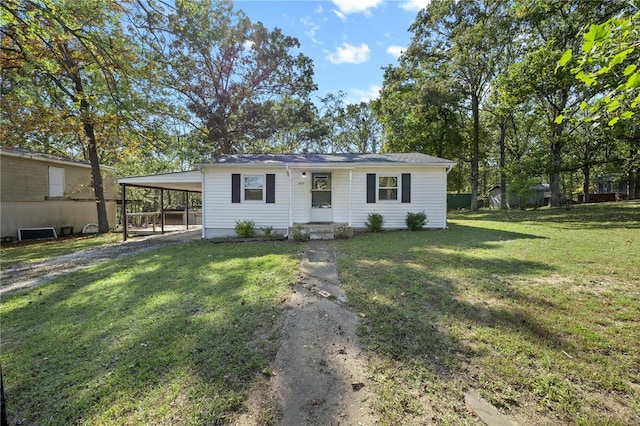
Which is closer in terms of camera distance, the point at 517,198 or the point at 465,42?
the point at 465,42

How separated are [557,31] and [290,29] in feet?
45.8

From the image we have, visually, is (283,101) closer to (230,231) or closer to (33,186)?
(230,231)

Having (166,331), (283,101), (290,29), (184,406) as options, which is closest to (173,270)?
(166,331)

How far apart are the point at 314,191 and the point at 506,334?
8821mm

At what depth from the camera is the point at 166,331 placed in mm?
3141

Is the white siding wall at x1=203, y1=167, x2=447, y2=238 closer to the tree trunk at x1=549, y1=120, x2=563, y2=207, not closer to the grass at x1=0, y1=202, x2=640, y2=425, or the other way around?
the grass at x1=0, y1=202, x2=640, y2=425

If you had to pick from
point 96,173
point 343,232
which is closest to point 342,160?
point 343,232

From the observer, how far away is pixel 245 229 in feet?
34.2

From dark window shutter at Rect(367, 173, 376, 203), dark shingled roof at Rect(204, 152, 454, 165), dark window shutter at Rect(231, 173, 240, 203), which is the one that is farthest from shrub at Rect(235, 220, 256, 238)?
dark window shutter at Rect(367, 173, 376, 203)

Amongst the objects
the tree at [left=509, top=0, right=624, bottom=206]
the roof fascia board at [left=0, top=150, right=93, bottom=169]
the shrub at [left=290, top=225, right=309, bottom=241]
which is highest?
the tree at [left=509, top=0, right=624, bottom=206]

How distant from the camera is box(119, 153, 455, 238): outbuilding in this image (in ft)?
35.4

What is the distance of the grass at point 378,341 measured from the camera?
6.67ft

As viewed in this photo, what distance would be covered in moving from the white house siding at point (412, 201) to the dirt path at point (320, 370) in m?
7.47

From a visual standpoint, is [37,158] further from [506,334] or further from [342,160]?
[506,334]
